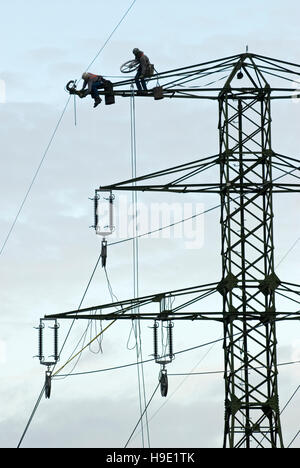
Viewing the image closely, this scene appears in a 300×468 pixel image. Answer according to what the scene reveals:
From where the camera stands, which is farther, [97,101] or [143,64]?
[97,101]

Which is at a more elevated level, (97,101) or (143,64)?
(143,64)

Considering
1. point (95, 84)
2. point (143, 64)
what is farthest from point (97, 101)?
point (143, 64)

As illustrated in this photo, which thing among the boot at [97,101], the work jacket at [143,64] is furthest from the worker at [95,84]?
the work jacket at [143,64]

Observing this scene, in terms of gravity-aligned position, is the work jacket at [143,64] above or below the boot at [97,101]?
above

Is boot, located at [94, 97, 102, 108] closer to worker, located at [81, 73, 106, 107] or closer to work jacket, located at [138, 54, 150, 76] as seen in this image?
worker, located at [81, 73, 106, 107]

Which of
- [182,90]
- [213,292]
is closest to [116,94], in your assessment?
[182,90]

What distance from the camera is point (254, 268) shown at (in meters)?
60.8

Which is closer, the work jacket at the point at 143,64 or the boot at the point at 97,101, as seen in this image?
the work jacket at the point at 143,64

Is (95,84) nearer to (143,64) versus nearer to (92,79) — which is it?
(92,79)

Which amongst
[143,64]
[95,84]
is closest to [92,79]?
[95,84]

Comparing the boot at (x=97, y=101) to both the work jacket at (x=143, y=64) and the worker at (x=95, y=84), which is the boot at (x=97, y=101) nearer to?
the worker at (x=95, y=84)

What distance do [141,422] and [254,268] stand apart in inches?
252

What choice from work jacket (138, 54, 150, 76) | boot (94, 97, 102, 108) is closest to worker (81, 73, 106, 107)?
boot (94, 97, 102, 108)
